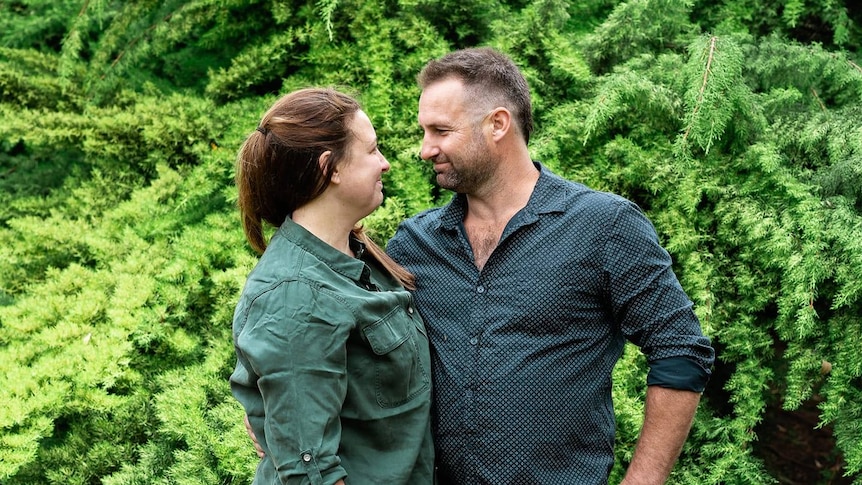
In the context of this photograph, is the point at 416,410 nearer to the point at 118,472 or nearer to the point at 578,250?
the point at 578,250

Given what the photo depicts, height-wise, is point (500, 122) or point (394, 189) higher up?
point (500, 122)

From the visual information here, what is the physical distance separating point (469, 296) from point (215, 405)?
4.21 feet

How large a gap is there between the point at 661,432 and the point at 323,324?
860 millimetres

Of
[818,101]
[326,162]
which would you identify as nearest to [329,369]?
[326,162]

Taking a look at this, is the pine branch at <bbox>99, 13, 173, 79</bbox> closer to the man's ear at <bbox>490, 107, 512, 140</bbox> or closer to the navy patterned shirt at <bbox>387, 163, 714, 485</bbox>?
the man's ear at <bbox>490, 107, 512, 140</bbox>

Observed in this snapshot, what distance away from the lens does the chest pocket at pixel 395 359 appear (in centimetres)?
187

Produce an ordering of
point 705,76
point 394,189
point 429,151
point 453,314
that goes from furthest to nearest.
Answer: point 394,189 < point 705,76 < point 429,151 < point 453,314

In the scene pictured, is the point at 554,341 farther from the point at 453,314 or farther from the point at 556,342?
the point at 453,314

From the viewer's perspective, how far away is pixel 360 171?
198 cm

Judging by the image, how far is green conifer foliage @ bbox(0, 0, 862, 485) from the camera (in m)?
2.80

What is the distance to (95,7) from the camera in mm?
3971

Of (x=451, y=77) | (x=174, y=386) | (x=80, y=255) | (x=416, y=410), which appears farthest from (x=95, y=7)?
(x=416, y=410)

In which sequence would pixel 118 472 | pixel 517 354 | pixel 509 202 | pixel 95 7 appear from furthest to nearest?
pixel 95 7 → pixel 118 472 → pixel 509 202 → pixel 517 354

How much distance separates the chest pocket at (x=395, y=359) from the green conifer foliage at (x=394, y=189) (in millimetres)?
889
